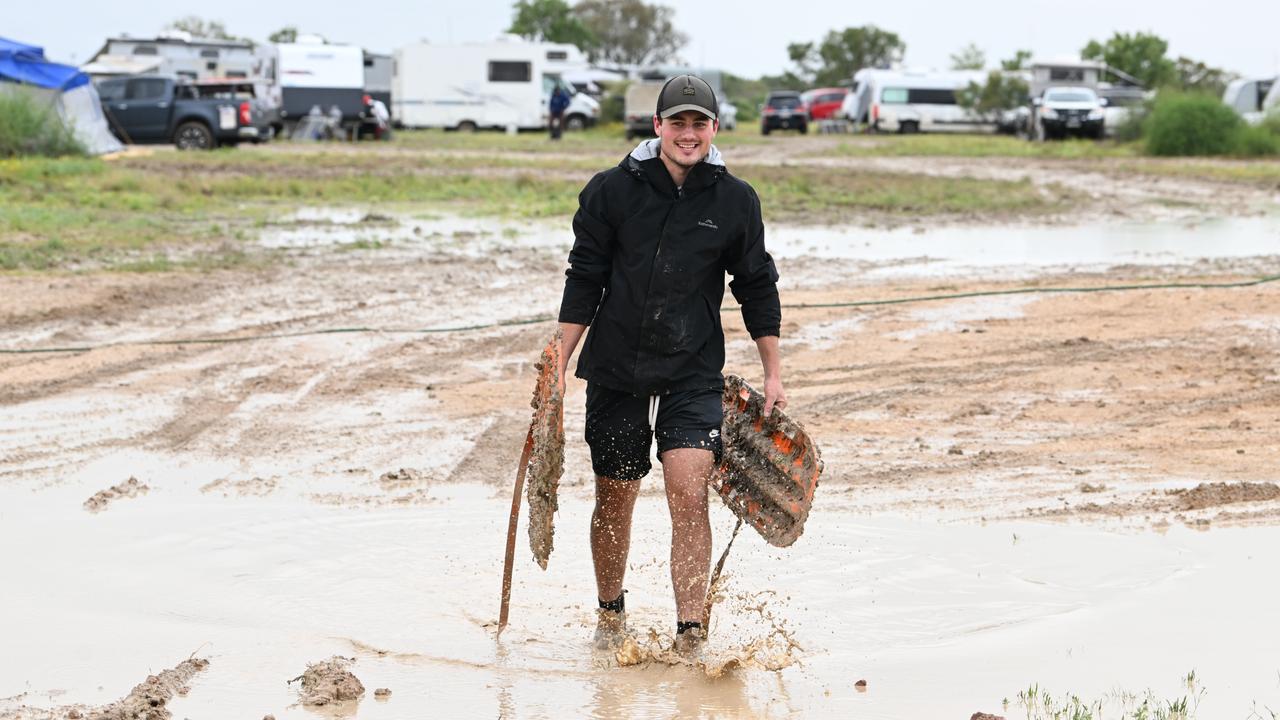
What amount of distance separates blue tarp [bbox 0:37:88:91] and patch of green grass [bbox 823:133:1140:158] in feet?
51.7

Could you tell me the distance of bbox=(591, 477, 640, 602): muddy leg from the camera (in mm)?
4855

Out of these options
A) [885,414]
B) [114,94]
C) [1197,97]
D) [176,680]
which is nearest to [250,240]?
[885,414]

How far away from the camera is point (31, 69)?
2806cm

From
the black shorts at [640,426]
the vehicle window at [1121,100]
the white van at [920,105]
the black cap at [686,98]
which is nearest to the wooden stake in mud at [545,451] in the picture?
the black shorts at [640,426]

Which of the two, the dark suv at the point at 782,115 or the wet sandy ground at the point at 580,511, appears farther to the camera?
the dark suv at the point at 782,115

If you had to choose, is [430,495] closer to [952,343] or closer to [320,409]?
[320,409]

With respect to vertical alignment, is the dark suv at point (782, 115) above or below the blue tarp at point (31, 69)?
below

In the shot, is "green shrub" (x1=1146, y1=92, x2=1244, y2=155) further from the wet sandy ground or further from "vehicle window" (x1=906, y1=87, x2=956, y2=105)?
the wet sandy ground

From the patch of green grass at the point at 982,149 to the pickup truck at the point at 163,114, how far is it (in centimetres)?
1289

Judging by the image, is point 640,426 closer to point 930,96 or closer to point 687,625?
point 687,625

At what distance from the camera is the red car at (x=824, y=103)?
2199 inches

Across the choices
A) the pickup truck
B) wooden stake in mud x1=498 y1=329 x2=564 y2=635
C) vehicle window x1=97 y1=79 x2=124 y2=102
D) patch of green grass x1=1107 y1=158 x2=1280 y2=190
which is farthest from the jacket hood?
vehicle window x1=97 y1=79 x2=124 y2=102

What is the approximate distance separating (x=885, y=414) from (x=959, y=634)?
3.01 m

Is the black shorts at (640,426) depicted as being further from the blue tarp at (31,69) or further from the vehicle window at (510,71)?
the vehicle window at (510,71)
